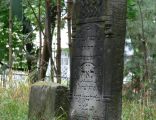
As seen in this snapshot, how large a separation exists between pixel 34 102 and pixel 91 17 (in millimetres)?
1759

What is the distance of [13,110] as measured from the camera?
8.85m

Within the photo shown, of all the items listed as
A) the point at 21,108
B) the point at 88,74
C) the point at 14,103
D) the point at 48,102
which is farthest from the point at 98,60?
the point at 14,103

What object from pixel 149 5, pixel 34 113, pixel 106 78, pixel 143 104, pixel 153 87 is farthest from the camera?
pixel 149 5

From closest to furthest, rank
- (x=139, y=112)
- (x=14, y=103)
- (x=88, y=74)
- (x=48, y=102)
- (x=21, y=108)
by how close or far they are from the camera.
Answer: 1. (x=88, y=74)
2. (x=48, y=102)
3. (x=21, y=108)
4. (x=14, y=103)
5. (x=139, y=112)

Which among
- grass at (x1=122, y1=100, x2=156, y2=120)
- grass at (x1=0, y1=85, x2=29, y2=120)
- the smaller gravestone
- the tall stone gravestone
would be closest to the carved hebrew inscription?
the tall stone gravestone

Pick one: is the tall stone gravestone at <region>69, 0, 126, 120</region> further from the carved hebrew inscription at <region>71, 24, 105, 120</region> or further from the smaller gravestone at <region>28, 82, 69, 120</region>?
the smaller gravestone at <region>28, 82, 69, 120</region>

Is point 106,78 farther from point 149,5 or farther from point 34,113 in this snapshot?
point 149,5

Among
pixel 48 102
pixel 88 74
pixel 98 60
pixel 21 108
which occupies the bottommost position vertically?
pixel 21 108

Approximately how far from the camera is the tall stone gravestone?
751 cm

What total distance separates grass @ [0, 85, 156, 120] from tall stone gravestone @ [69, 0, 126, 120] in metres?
0.66

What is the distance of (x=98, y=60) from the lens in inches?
301

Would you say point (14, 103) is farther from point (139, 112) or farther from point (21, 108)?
point (139, 112)

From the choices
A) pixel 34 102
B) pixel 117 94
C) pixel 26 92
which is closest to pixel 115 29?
pixel 117 94

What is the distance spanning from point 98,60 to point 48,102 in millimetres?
1215
